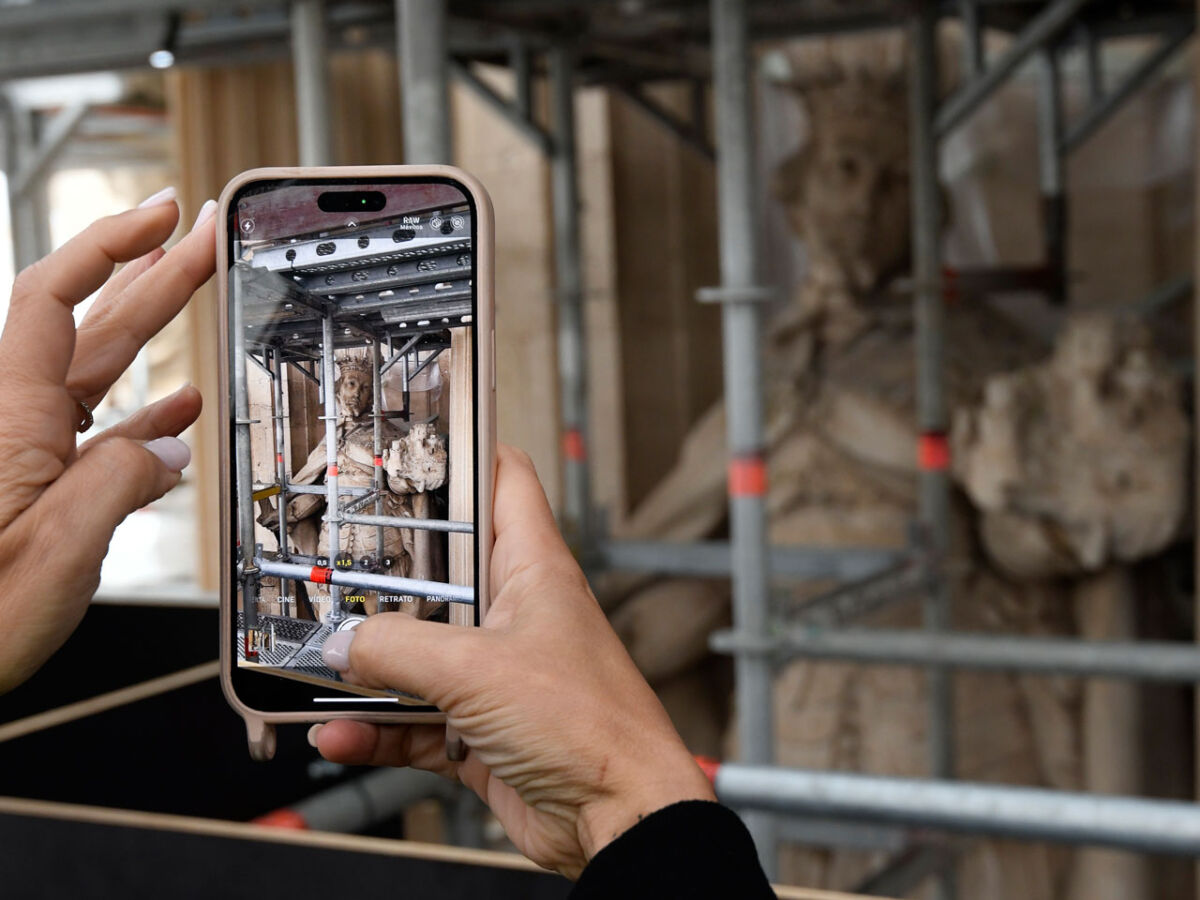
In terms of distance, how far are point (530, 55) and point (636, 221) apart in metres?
1.13

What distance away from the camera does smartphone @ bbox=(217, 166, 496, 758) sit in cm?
47

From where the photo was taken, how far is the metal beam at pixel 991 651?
195 centimetres

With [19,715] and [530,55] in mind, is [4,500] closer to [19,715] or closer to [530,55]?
[19,715]

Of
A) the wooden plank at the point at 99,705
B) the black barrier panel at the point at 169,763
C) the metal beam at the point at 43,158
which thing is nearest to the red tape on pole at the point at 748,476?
the black barrier panel at the point at 169,763

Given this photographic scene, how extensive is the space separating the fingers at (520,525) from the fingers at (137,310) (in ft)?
0.42

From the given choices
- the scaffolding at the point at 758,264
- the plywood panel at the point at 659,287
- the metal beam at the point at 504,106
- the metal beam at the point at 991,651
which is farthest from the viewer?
the plywood panel at the point at 659,287

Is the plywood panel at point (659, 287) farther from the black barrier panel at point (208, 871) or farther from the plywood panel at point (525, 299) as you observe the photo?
the black barrier panel at point (208, 871)

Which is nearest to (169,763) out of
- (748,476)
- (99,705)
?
(99,705)

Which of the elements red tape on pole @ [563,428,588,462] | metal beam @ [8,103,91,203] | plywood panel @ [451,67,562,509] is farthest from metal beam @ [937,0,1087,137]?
metal beam @ [8,103,91,203]

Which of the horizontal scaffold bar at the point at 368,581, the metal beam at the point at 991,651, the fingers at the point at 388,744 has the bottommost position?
the metal beam at the point at 991,651

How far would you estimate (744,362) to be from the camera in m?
2.25

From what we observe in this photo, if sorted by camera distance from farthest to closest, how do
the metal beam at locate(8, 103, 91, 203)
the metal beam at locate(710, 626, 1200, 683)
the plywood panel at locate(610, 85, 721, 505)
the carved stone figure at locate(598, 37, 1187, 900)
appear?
the metal beam at locate(8, 103, 91, 203) < the plywood panel at locate(610, 85, 721, 505) < the carved stone figure at locate(598, 37, 1187, 900) < the metal beam at locate(710, 626, 1200, 683)

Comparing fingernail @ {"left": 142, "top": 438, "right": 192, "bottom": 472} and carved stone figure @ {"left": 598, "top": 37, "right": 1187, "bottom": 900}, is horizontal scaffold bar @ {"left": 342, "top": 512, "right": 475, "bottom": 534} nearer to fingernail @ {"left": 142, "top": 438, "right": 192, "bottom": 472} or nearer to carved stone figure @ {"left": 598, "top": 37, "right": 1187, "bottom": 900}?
fingernail @ {"left": 142, "top": 438, "right": 192, "bottom": 472}

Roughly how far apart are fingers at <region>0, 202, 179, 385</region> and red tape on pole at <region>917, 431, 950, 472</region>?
8.00 feet
